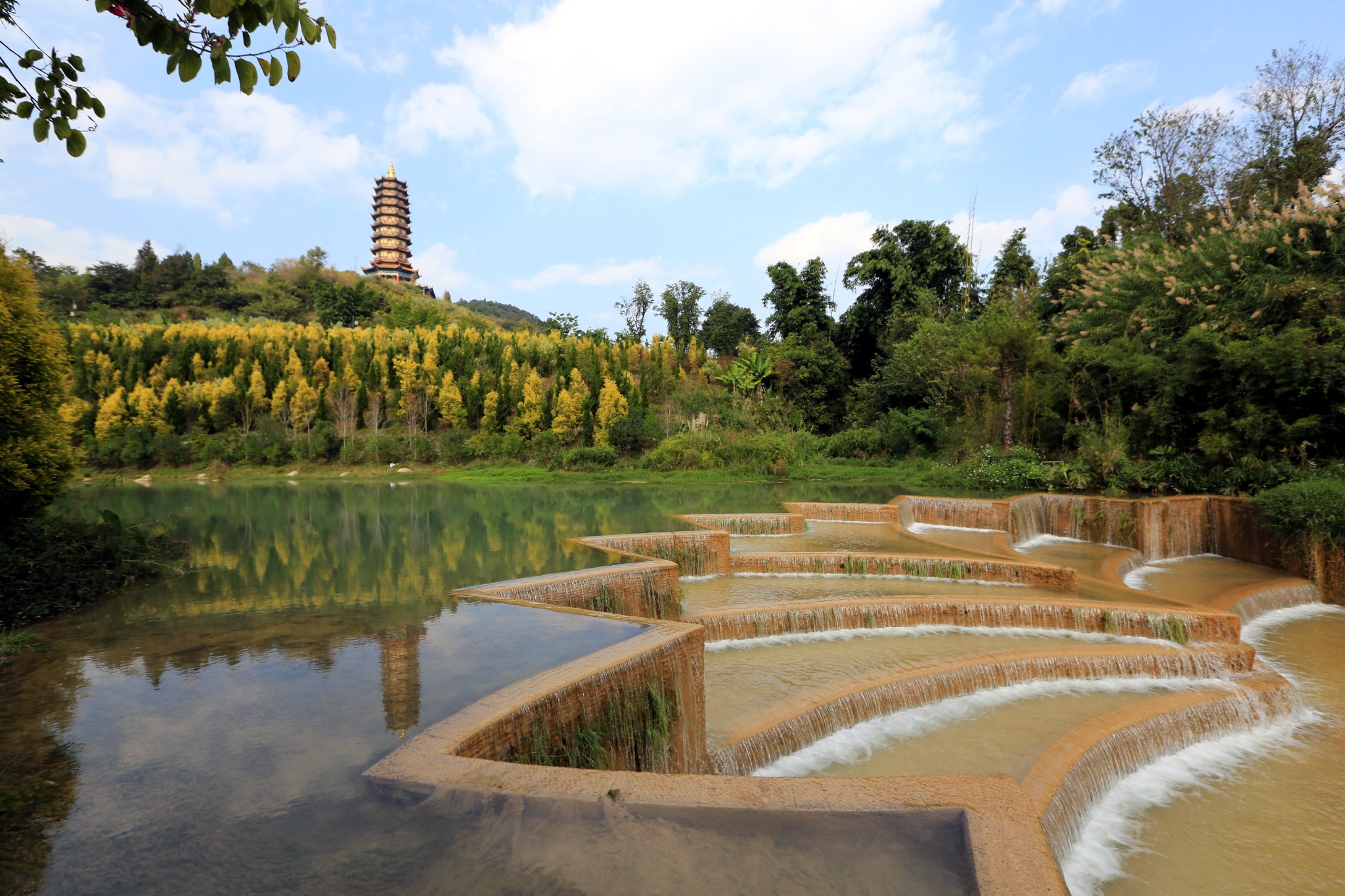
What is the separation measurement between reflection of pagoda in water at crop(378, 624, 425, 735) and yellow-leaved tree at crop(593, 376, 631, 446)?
24992mm

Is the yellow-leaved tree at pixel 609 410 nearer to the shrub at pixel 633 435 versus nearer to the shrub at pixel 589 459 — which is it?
the shrub at pixel 633 435

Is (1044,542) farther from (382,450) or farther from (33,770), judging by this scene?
(382,450)

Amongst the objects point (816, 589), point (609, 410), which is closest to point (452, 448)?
point (609, 410)

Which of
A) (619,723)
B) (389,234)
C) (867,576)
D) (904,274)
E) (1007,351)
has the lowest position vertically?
(867,576)

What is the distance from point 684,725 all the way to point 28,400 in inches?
312

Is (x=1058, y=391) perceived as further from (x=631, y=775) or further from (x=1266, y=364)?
(x=631, y=775)

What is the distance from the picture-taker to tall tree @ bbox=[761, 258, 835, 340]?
30.8 meters

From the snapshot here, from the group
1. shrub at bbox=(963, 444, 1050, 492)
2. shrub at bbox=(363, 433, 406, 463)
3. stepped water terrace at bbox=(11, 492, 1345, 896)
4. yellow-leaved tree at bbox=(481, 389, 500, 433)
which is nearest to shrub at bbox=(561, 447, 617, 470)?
yellow-leaved tree at bbox=(481, 389, 500, 433)

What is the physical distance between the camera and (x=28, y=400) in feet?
22.8

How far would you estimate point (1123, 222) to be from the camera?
2241cm

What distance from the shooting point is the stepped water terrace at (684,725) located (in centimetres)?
208

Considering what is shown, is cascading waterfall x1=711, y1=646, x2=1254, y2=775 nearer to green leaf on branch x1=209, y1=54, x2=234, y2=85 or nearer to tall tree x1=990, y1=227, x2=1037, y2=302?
green leaf on branch x1=209, y1=54, x2=234, y2=85

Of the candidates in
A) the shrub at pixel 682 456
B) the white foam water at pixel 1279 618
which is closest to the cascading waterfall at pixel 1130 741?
the white foam water at pixel 1279 618

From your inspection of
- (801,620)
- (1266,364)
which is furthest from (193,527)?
(1266,364)
